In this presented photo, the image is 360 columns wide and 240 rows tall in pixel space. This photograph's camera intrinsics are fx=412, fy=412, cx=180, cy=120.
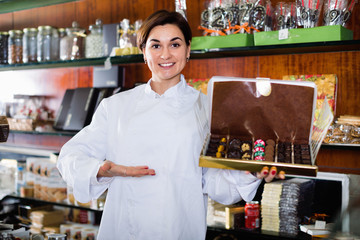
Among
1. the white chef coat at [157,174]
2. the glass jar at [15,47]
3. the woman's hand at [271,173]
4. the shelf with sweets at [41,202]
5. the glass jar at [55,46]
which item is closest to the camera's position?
the woman's hand at [271,173]

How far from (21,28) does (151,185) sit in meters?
2.38

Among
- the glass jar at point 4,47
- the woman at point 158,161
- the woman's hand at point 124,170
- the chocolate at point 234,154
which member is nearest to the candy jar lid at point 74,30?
the glass jar at point 4,47

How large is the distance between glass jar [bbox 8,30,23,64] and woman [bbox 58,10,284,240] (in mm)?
1665

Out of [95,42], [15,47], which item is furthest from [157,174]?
[15,47]

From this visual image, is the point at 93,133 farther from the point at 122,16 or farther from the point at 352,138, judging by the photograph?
the point at 122,16

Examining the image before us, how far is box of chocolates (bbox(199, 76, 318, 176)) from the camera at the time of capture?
4.43 feet

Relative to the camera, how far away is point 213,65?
2561 millimetres

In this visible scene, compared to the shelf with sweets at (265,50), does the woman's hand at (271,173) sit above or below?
below

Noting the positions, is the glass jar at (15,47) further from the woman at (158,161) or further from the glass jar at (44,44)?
the woman at (158,161)

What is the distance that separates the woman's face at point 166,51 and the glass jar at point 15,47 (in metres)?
1.79

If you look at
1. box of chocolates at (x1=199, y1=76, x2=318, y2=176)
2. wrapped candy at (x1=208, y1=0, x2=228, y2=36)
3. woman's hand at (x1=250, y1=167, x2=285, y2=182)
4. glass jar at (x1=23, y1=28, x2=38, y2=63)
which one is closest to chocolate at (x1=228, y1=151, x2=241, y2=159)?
box of chocolates at (x1=199, y1=76, x2=318, y2=176)

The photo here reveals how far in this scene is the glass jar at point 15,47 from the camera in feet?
10.2

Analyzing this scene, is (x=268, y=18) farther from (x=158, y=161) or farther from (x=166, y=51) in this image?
(x=158, y=161)

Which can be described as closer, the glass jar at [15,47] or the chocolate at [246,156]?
the chocolate at [246,156]
